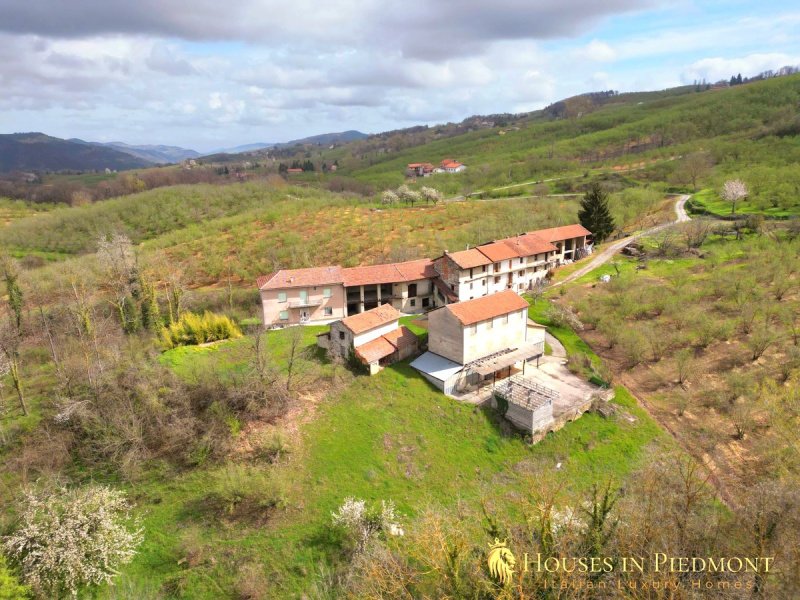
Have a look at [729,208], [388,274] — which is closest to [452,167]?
[729,208]

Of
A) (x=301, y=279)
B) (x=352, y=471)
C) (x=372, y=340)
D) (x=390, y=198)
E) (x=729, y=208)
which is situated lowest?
(x=352, y=471)

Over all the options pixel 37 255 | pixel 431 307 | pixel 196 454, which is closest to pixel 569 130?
pixel 431 307

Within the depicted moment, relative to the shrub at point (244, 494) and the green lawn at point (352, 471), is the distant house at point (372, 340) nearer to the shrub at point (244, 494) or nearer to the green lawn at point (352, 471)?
the green lawn at point (352, 471)

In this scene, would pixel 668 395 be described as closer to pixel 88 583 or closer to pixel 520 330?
pixel 520 330

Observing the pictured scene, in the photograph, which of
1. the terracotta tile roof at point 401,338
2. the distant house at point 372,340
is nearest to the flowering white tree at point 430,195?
the distant house at point 372,340

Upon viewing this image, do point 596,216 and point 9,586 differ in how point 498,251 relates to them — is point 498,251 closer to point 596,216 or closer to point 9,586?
point 596,216

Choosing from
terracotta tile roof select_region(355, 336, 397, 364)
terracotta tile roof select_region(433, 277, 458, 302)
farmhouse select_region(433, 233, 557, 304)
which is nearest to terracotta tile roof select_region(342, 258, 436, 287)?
terracotta tile roof select_region(433, 277, 458, 302)

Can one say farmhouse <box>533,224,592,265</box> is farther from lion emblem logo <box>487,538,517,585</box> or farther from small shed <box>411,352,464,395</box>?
lion emblem logo <box>487,538,517,585</box>
